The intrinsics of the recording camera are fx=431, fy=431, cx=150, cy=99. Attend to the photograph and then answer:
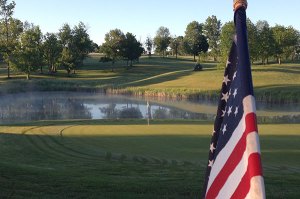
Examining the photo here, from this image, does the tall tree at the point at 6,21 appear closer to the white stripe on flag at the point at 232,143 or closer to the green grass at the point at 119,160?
the green grass at the point at 119,160

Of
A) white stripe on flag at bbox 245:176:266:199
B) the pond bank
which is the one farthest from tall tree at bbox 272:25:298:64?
white stripe on flag at bbox 245:176:266:199

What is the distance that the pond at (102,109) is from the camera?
38688 millimetres

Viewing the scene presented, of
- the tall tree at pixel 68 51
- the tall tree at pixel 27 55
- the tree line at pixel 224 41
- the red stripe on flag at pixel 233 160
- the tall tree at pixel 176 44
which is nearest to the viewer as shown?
the red stripe on flag at pixel 233 160

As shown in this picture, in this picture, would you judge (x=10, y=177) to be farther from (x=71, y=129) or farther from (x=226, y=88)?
(x=71, y=129)

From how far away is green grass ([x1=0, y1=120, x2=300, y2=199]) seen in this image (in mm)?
9484

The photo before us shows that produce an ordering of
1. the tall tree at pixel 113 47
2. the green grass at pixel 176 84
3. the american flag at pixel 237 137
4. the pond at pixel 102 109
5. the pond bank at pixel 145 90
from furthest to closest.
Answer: the tall tree at pixel 113 47, the green grass at pixel 176 84, the pond bank at pixel 145 90, the pond at pixel 102 109, the american flag at pixel 237 137

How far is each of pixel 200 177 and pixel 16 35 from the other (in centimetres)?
8561

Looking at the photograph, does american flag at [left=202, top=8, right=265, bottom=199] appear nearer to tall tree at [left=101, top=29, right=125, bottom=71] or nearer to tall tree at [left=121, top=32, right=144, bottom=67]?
tall tree at [left=101, top=29, right=125, bottom=71]

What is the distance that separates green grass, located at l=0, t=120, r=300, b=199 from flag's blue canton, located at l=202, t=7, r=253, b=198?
5.93m

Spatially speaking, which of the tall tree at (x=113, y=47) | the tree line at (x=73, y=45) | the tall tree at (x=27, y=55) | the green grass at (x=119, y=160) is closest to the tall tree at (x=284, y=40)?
the tree line at (x=73, y=45)

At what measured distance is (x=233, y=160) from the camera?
9.40ft

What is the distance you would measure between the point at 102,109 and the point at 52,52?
4702 cm

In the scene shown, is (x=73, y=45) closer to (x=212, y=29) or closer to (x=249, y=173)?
(x=212, y=29)

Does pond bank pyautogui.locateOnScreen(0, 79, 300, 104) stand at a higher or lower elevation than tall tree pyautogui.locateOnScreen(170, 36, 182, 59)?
lower
